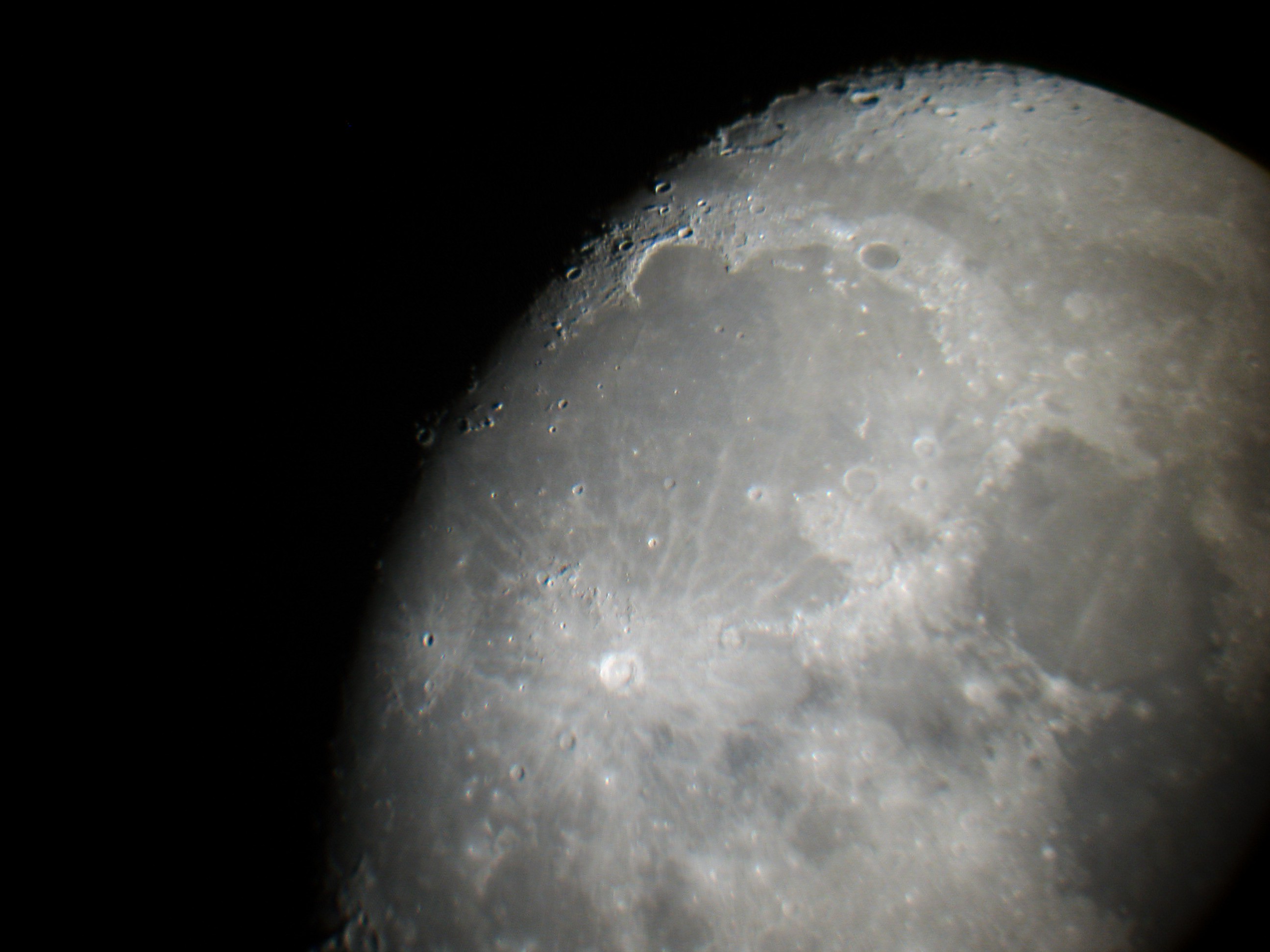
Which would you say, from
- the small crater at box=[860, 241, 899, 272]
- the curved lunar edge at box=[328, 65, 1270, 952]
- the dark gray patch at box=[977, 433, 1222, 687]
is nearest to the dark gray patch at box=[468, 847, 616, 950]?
the curved lunar edge at box=[328, 65, 1270, 952]

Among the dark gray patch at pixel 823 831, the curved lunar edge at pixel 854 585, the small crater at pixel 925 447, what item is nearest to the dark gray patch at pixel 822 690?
the curved lunar edge at pixel 854 585

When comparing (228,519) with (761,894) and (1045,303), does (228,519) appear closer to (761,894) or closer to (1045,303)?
(761,894)

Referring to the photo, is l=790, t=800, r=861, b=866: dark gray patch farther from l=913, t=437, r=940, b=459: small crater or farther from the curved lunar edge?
l=913, t=437, r=940, b=459: small crater

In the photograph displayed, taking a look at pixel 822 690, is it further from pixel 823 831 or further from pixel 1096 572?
pixel 1096 572

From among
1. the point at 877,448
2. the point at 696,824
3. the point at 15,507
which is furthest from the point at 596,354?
the point at 15,507

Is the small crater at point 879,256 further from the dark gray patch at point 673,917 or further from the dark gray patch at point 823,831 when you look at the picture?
the dark gray patch at point 673,917
